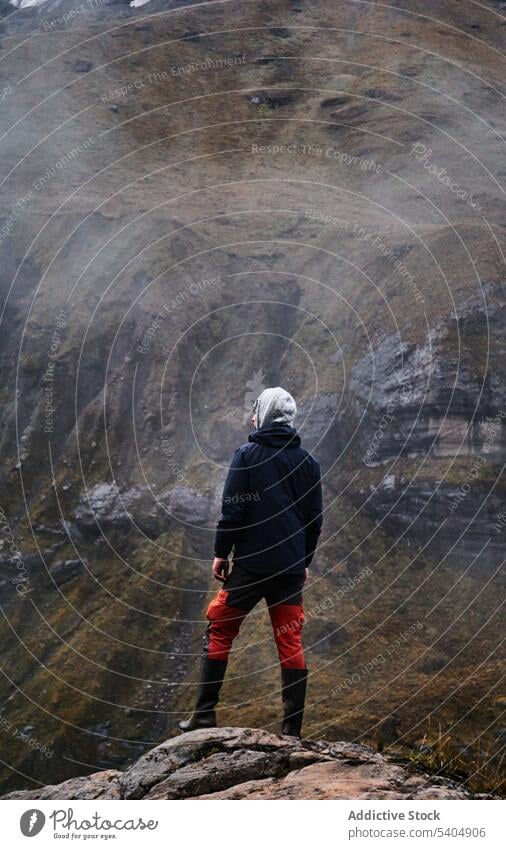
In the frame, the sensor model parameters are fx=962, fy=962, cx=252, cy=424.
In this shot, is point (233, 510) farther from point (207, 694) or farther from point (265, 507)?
point (207, 694)

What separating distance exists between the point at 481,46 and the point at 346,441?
799 inches

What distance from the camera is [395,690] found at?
13711 millimetres

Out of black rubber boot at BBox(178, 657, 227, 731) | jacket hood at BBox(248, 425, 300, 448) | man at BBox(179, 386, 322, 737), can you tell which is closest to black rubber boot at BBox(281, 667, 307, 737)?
man at BBox(179, 386, 322, 737)

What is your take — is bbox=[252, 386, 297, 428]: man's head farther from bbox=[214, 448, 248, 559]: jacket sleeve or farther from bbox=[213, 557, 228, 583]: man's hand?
bbox=[213, 557, 228, 583]: man's hand

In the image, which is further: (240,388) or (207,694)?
(240,388)

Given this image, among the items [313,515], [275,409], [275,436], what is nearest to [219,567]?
[313,515]

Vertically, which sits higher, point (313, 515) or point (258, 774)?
point (313, 515)

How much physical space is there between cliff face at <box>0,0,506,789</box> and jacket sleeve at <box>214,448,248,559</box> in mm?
5230

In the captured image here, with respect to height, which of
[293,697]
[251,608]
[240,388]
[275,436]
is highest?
[240,388]

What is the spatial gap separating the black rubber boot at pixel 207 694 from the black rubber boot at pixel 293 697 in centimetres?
60

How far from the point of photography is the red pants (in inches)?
353

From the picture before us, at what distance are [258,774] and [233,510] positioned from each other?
90.7 inches

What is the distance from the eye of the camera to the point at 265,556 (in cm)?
890

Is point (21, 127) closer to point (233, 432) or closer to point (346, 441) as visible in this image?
point (233, 432)
